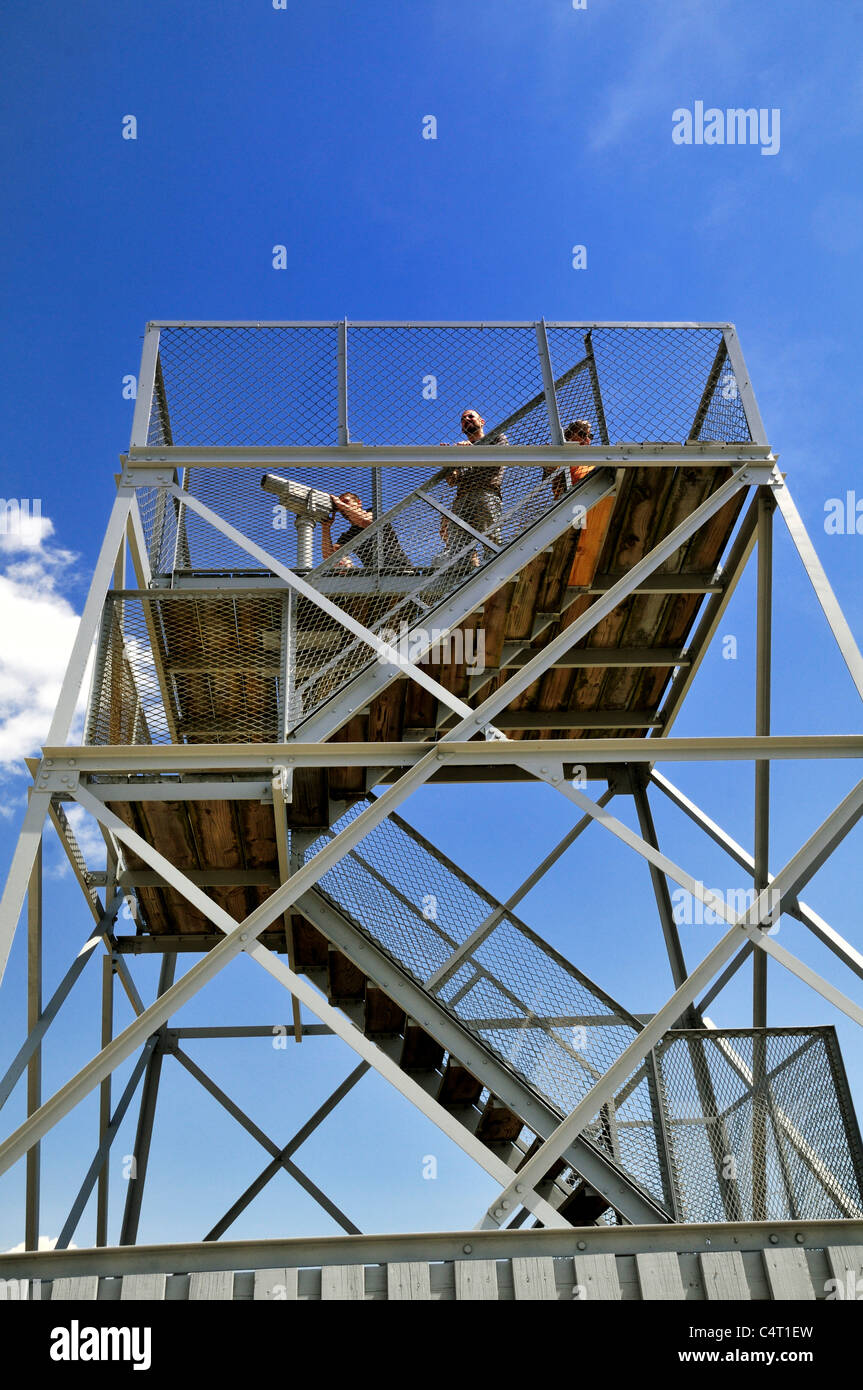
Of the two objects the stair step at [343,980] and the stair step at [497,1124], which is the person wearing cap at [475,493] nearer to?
the stair step at [343,980]

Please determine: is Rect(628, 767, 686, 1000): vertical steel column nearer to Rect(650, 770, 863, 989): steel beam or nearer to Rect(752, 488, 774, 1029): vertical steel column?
Rect(650, 770, 863, 989): steel beam

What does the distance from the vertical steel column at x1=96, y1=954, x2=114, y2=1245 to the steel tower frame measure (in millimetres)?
17

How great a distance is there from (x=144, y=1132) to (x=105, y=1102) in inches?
49.7

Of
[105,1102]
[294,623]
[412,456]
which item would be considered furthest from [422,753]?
[105,1102]

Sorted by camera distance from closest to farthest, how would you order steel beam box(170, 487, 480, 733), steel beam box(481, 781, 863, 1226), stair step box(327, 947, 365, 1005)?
1. steel beam box(481, 781, 863, 1226)
2. steel beam box(170, 487, 480, 733)
3. stair step box(327, 947, 365, 1005)

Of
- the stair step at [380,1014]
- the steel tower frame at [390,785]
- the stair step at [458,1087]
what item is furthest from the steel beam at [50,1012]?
the stair step at [458,1087]

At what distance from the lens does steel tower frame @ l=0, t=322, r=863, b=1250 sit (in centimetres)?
674

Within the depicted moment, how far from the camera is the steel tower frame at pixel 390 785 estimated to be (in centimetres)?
674

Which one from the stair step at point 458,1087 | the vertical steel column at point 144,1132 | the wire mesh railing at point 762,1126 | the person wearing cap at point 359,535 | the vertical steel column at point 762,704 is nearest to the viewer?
the wire mesh railing at point 762,1126

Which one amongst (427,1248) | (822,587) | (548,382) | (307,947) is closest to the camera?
(427,1248)

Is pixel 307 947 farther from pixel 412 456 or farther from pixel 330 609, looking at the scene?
pixel 412 456

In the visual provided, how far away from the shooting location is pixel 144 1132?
12375 mm

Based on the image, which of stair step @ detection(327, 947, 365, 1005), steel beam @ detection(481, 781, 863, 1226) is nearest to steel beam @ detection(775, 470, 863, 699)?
steel beam @ detection(481, 781, 863, 1226)

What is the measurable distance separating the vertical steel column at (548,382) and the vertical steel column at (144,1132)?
7191mm
